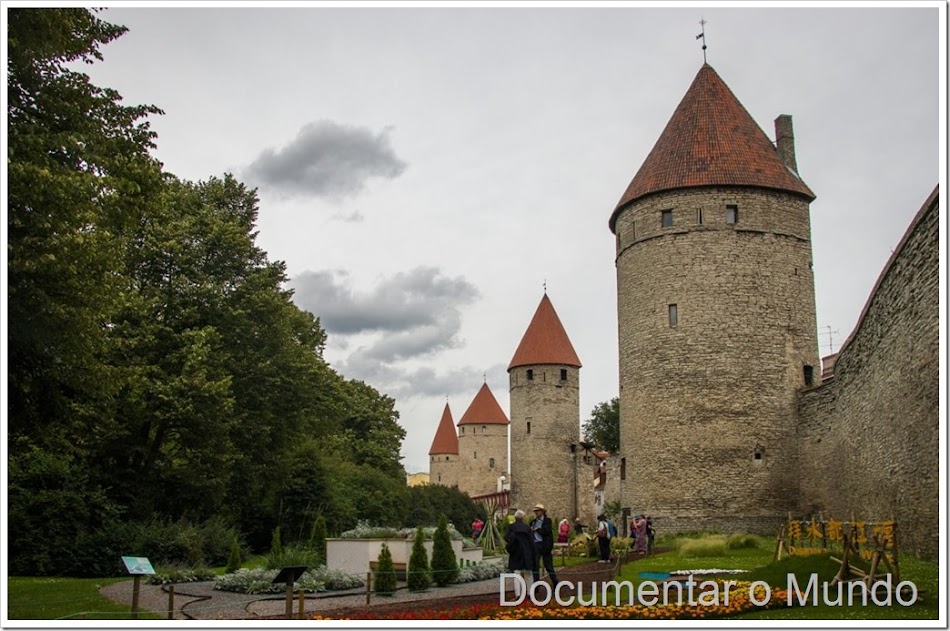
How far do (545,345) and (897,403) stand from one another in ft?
130

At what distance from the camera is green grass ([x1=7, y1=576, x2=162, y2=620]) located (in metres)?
12.0

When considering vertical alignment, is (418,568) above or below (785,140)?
below

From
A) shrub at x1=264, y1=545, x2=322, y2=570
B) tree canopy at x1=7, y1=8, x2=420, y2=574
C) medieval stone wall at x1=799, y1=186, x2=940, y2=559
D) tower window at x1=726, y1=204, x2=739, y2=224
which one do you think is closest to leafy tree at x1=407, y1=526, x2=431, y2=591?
shrub at x1=264, y1=545, x2=322, y2=570

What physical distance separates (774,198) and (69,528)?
2175 centimetres

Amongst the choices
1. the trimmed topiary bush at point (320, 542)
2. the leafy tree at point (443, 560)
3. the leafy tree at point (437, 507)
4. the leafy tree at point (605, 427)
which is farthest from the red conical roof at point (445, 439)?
the leafy tree at point (443, 560)

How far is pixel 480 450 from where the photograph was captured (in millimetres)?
81062

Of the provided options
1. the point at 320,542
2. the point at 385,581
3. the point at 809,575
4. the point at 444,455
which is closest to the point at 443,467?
the point at 444,455

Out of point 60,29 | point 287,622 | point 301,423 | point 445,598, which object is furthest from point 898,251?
point 301,423

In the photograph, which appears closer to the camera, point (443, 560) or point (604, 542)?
point (443, 560)

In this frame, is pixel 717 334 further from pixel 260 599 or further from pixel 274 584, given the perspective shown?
pixel 260 599

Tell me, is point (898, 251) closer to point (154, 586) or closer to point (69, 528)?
point (154, 586)

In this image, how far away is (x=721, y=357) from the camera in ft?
91.9

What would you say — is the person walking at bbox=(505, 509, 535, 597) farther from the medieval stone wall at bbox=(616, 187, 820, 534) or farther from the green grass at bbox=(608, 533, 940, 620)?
the medieval stone wall at bbox=(616, 187, 820, 534)

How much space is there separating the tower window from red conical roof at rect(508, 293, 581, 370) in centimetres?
2771
